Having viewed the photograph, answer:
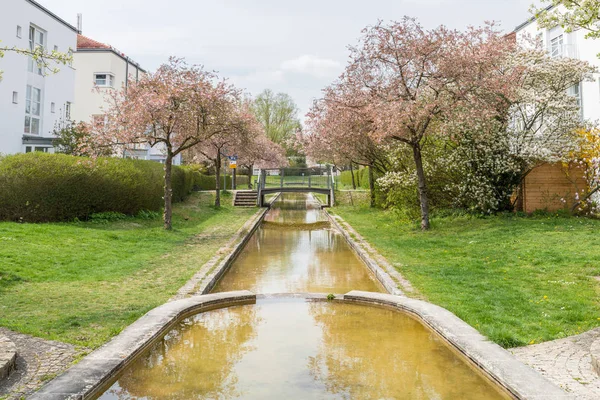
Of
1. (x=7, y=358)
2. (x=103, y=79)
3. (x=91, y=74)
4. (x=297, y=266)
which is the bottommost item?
(x=297, y=266)

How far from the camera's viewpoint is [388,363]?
5.07 meters

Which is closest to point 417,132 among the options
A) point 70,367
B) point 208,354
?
point 208,354

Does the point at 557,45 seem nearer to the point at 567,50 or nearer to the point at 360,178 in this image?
the point at 567,50

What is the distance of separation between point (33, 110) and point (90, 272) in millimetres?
22713

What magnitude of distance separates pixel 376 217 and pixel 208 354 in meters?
17.0

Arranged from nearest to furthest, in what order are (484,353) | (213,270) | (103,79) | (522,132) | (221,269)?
(484,353) < (213,270) < (221,269) < (522,132) < (103,79)

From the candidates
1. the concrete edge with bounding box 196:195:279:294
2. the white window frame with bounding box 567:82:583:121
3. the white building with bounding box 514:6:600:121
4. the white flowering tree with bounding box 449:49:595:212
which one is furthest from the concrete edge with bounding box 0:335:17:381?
the white window frame with bounding box 567:82:583:121

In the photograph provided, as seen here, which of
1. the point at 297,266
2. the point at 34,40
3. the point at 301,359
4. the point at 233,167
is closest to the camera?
the point at 301,359

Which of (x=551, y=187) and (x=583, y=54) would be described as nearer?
(x=551, y=187)

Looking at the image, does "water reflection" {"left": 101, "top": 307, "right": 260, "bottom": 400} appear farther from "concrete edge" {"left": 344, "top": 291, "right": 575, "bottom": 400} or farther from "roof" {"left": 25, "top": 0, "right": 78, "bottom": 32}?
"roof" {"left": 25, "top": 0, "right": 78, "bottom": 32}

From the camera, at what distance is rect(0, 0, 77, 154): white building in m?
25.3

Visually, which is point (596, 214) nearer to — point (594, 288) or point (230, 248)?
point (594, 288)

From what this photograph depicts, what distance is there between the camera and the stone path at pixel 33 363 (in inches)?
161

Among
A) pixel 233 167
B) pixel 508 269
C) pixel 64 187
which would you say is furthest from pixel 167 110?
pixel 233 167
